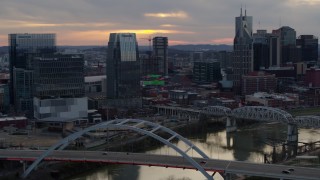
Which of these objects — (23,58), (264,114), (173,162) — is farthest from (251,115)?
(23,58)

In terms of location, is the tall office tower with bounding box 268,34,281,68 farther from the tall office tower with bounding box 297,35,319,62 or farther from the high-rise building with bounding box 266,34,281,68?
the tall office tower with bounding box 297,35,319,62

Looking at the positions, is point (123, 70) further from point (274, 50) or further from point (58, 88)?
point (274, 50)

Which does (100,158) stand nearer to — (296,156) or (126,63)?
(296,156)

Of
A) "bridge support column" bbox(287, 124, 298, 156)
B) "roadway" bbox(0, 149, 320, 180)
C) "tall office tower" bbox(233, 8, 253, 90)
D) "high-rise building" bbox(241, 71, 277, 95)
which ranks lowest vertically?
"bridge support column" bbox(287, 124, 298, 156)

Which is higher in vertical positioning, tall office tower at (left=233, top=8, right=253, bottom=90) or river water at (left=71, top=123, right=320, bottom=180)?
tall office tower at (left=233, top=8, right=253, bottom=90)

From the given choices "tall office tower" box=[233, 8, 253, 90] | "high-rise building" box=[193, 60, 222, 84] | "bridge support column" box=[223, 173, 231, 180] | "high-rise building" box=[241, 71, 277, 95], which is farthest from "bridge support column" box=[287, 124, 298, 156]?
"high-rise building" box=[193, 60, 222, 84]

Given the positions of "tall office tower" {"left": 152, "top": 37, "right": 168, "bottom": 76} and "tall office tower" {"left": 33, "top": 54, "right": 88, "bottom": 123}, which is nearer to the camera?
"tall office tower" {"left": 33, "top": 54, "right": 88, "bottom": 123}

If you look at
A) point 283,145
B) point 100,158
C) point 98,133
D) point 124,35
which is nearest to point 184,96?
point 124,35

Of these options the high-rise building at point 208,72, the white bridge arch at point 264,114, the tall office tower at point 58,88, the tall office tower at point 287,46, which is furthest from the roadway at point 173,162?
the tall office tower at point 287,46
